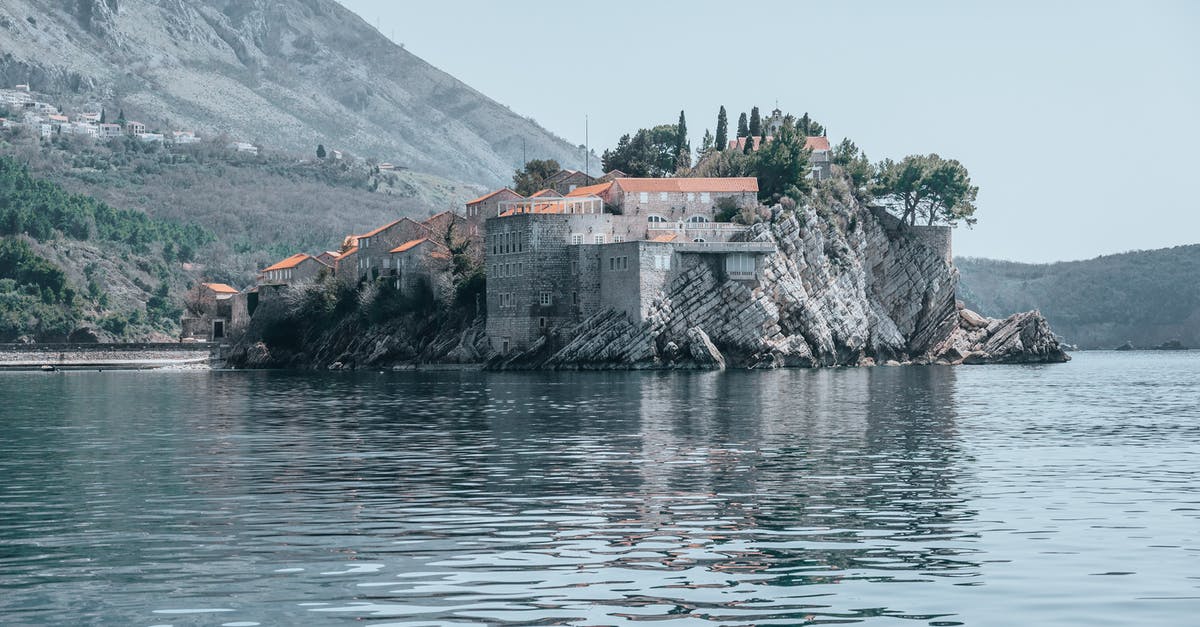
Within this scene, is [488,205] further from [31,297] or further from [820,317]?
[31,297]

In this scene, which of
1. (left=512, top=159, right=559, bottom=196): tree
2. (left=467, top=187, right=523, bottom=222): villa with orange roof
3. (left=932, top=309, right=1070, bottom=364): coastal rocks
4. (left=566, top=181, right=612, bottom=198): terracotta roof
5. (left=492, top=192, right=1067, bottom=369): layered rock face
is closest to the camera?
(left=492, top=192, right=1067, bottom=369): layered rock face

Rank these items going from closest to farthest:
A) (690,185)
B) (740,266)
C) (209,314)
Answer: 1. (740,266)
2. (690,185)
3. (209,314)

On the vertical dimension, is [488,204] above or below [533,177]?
below

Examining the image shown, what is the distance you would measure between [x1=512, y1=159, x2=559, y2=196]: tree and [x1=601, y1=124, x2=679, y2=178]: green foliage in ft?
18.9

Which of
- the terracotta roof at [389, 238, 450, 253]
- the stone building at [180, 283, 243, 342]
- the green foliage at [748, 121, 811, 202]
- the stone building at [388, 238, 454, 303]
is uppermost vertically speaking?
the green foliage at [748, 121, 811, 202]

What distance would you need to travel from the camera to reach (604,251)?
117 meters

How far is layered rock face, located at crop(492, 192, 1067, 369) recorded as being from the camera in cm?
11188

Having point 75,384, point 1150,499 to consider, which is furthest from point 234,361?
point 1150,499

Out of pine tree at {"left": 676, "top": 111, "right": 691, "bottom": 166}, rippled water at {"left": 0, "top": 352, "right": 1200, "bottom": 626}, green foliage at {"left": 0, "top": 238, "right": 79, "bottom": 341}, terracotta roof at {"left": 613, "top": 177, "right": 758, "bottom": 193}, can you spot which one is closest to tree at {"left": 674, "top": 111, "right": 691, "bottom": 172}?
pine tree at {"left": 676, "top": 111, "right": 691, "bottom": 166}

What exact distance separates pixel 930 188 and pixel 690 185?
97.0 feet

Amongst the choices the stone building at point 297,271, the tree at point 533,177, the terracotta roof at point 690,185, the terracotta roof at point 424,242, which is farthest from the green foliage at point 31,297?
the terracotta roof at point 690,185

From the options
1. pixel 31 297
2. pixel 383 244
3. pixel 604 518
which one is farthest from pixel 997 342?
pixel 604 518

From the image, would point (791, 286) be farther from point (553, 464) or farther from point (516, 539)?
point (516, 539)

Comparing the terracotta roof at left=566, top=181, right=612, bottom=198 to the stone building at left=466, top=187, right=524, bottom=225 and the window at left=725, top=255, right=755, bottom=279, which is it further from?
the window at left=725, top=255, right=755, bottom=279
